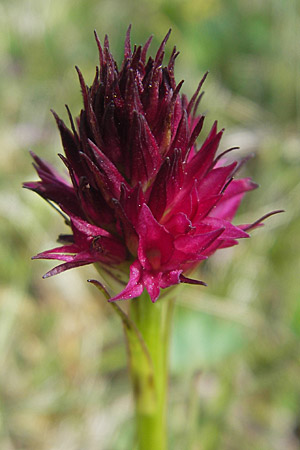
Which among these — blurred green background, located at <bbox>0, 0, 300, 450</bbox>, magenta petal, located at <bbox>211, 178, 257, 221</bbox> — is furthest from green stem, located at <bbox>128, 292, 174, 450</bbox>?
blurred green background, located at <bbox>0, 0, 300, 450</bbox>

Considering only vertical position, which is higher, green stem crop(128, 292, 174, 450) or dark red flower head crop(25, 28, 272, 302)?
dark red flower head crop(25, 28, 272, 302)

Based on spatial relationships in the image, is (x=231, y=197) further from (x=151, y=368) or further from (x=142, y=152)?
(x=151, y=368)

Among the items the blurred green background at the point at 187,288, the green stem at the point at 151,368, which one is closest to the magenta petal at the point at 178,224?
the green stem at the point at 151,368

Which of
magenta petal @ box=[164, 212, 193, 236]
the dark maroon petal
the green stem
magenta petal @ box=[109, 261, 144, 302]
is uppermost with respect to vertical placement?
the dark maroon petal

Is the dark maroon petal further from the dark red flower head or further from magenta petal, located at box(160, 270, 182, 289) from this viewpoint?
magenta petal, located at box(160, 270, 182, 289)

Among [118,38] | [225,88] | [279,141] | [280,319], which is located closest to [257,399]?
[280,319]

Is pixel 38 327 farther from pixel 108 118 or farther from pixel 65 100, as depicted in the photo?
pixel 108 118

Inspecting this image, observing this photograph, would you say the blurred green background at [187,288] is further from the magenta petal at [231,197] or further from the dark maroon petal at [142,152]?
the dark maroon petal at [142,152]
